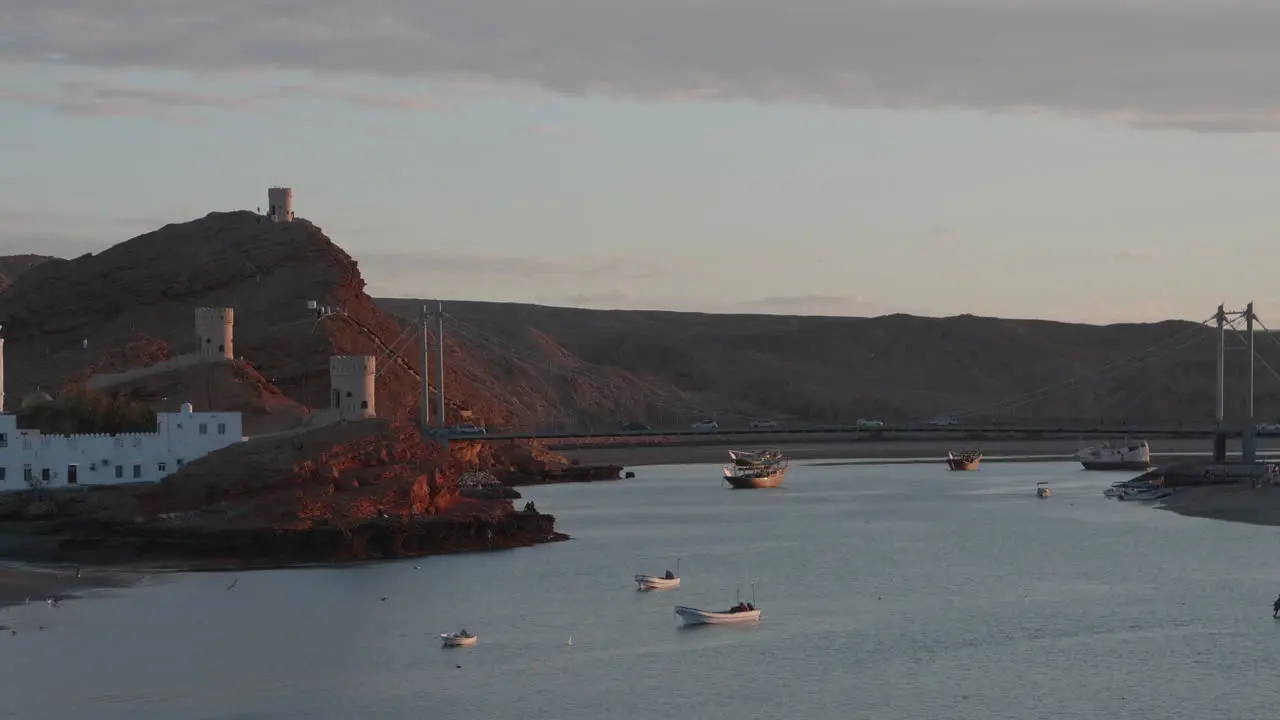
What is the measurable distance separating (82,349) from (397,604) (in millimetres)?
84349

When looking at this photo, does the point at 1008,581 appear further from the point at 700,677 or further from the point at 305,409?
the point at 305,409

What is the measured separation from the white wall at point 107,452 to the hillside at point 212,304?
34.3 metres

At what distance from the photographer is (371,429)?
82938 mm

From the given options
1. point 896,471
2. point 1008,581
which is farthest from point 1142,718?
point 896,471

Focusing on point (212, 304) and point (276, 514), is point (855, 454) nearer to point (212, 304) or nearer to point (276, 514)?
point (212, 304)

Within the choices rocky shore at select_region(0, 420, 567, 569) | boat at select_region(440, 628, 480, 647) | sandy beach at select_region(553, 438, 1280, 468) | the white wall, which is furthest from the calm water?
sandy beach at select_region(553, 438, 1280, 468)

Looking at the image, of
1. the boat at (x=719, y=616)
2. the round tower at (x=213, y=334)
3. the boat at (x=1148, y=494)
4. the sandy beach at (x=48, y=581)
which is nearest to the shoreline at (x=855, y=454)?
the boat at (x=1148, y=494)

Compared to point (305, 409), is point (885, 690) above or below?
below

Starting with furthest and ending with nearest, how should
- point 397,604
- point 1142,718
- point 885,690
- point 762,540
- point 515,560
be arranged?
point 762,540 → point 515,560 → point 397,604 → point 885,690 → point 1142,718

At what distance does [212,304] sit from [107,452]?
61.7 m

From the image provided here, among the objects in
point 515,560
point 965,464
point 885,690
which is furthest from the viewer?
point 965,464

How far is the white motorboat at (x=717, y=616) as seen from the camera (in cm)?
5962

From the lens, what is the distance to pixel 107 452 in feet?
277

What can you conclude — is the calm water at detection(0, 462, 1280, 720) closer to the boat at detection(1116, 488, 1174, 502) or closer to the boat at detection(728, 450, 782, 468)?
the boat at detection(1116, 488, 1174, 502)
